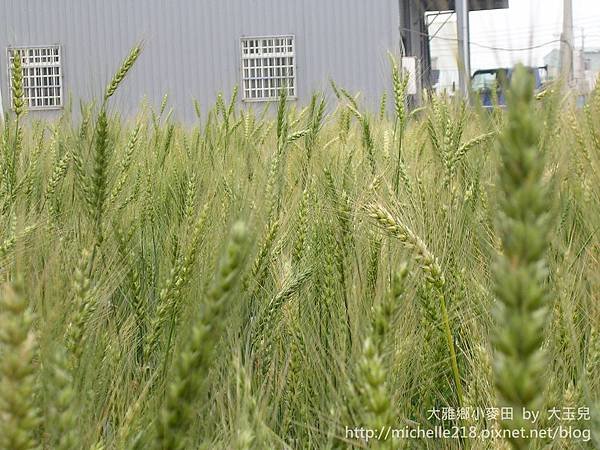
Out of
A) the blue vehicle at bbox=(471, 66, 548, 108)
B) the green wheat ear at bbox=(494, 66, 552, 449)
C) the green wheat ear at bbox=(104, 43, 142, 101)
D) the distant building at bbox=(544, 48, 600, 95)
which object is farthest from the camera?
the distant building at bbox=(544, 48, 600, 95)

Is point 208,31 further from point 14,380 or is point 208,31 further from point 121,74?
point 14,380

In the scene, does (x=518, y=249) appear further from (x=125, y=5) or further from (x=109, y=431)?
(x=125, y=5)

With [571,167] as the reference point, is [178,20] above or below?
above

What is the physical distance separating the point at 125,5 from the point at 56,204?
12.0 meters

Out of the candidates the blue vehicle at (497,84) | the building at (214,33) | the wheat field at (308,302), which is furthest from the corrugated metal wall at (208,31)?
the wheat field at (308,302)

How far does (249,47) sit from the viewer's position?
41.1 feet

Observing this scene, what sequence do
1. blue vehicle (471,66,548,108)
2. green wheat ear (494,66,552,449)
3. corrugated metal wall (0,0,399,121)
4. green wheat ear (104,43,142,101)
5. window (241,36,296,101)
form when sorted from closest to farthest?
green wheat ear (494,66,552,449) < blue vehicle (471,66,548,108) < green wheat ear (104,43,142,101) < corrugated metal wall (0,0,399,121) < window (241,36,296,101)

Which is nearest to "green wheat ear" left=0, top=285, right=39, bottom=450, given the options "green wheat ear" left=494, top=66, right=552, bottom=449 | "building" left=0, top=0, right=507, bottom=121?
"green wheat ear" left=494, top=66, right=552, bottom=449

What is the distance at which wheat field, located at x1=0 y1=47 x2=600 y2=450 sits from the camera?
313 millimetres

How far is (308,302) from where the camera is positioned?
0.92 metres

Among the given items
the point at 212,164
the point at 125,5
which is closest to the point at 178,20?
the point at 125,5

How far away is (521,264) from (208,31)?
1246 cm

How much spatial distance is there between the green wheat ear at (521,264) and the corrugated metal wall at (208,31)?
1193 centimetres

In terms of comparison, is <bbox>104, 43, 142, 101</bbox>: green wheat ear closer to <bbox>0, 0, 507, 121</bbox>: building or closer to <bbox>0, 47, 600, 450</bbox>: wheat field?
<bbox>0, 47, 600, 450</bbox>: wheat field
